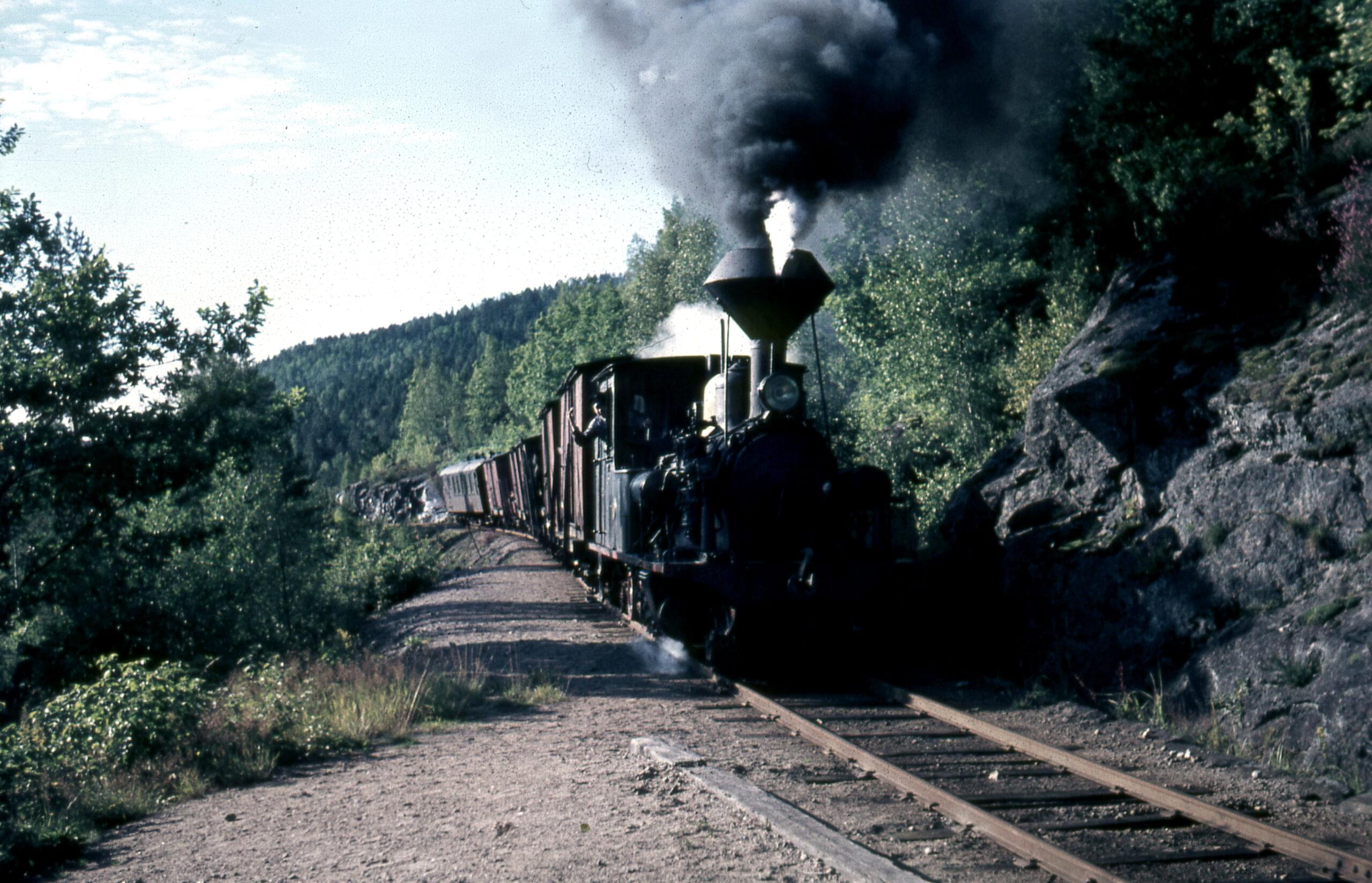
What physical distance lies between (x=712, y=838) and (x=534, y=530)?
20979 millimetres

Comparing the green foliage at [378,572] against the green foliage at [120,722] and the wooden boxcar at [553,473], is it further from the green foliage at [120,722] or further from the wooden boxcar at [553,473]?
the green foliage at [120,722]

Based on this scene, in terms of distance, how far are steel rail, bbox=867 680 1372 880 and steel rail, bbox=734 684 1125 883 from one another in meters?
1.05

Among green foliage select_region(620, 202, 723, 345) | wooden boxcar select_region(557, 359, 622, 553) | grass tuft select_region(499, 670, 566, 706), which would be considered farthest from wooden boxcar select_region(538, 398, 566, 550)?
green foliage select_region(620, 202, 723, 345)

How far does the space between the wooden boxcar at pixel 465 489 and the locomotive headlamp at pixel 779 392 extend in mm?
30403

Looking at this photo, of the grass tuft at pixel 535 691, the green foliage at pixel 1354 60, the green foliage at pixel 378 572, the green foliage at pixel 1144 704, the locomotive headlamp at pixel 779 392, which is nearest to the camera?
the green foliage at pixel 1144 704

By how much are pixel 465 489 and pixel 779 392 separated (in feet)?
118

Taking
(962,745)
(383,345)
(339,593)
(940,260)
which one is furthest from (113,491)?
(383,345)

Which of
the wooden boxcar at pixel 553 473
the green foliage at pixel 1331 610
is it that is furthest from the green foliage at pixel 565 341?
the green foliage at pixel 1331 610

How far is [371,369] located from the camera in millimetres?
160875

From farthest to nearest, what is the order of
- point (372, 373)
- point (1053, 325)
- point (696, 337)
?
point (372, 373)
point (1053, 325)
point (696, 337)

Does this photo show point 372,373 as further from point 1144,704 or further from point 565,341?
point 1144,704

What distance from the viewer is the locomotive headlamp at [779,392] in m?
9.80

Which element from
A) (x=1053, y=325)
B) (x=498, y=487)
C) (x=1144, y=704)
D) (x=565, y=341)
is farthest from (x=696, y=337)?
(x=565, y=341)

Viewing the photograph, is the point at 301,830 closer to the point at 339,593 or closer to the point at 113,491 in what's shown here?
the point at 113,491
